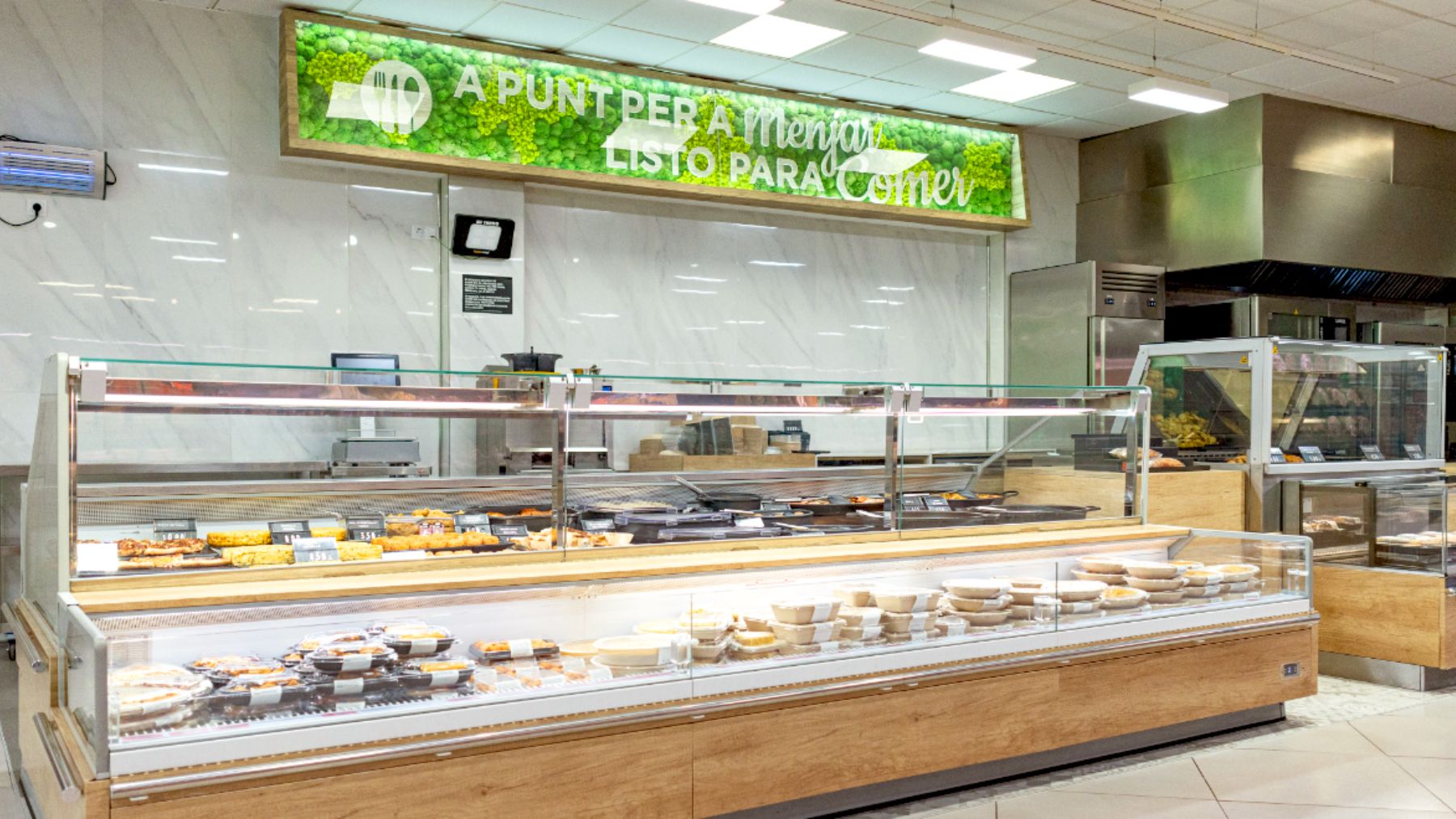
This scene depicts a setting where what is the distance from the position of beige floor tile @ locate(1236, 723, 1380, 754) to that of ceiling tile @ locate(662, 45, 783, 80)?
4599mm

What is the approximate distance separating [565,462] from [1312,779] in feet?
8.82

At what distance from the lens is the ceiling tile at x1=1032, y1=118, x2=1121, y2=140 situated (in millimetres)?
8523

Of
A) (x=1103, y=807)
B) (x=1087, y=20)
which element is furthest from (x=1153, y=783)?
(x=1087, y=20)

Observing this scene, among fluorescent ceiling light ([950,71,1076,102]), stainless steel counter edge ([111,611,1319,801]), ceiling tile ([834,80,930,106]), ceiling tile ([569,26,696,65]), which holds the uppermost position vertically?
ceiling tile ([834,80,930,106])

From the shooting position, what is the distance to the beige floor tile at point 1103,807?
11.1 ft

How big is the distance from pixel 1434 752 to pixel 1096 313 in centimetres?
450

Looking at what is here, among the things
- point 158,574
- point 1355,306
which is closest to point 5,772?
point 158,574

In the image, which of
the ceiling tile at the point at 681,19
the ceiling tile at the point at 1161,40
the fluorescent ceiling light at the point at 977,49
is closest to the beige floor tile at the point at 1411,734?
the fluorescent ceiling light at the point at 977,49

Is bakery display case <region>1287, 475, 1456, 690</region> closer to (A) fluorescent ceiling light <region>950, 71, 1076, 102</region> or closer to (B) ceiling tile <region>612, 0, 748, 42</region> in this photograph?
(A) fluorescent ceiling light <region>950, 71, 1076, 102</region>

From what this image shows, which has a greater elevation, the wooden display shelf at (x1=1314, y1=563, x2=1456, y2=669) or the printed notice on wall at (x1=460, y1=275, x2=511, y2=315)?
the printed notice on wall at (x1=460, y1=275, x2=511, y2=315)

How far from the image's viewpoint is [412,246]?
21.7ft

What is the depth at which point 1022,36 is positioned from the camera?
262 inches

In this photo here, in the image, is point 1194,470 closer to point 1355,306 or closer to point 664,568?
point 664,568

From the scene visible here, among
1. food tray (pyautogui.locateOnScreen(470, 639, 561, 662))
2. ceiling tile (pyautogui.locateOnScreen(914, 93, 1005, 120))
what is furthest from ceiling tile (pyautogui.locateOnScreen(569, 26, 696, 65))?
food tray (pyautogui.locateOnScreen(470, 639, 561, 662))
